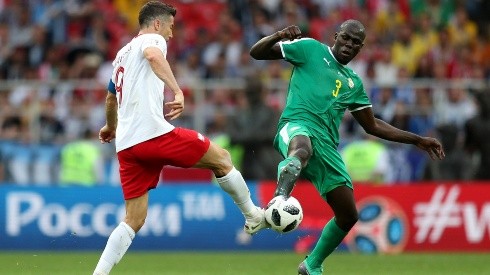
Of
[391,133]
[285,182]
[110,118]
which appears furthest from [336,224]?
[110,118]

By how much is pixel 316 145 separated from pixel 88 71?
11013mm

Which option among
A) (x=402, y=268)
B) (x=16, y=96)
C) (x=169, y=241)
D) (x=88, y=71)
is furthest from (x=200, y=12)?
(x=402, y=268)

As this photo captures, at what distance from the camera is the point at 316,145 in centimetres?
1190

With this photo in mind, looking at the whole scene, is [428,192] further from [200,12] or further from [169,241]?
[200,12]

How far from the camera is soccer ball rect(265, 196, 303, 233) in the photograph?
34.4 ft

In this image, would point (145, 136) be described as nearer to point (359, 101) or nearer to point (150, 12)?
point (150, 12)

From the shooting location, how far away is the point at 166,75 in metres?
10.4

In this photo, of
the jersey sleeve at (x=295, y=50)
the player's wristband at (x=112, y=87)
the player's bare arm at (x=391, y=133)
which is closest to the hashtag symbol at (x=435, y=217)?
the player's bare arm at (x=391, y=133)

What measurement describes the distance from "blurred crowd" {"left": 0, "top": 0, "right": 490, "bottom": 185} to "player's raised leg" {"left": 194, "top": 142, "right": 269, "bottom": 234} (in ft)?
27.6

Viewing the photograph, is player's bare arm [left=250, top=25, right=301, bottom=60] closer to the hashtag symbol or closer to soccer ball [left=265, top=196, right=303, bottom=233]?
soccer ball [left=265, top=196, right=303, bottom=233]

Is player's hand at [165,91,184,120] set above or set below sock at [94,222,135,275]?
above

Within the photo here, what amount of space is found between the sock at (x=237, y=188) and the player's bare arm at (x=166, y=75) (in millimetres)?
989

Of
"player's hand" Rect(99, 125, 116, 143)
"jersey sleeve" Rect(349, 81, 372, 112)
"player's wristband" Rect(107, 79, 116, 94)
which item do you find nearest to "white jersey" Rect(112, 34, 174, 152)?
"player's wristband" Rect(107, 79, 116, 94)

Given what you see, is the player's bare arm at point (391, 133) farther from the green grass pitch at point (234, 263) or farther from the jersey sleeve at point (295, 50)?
the green grass pitch at point (234, 263)
